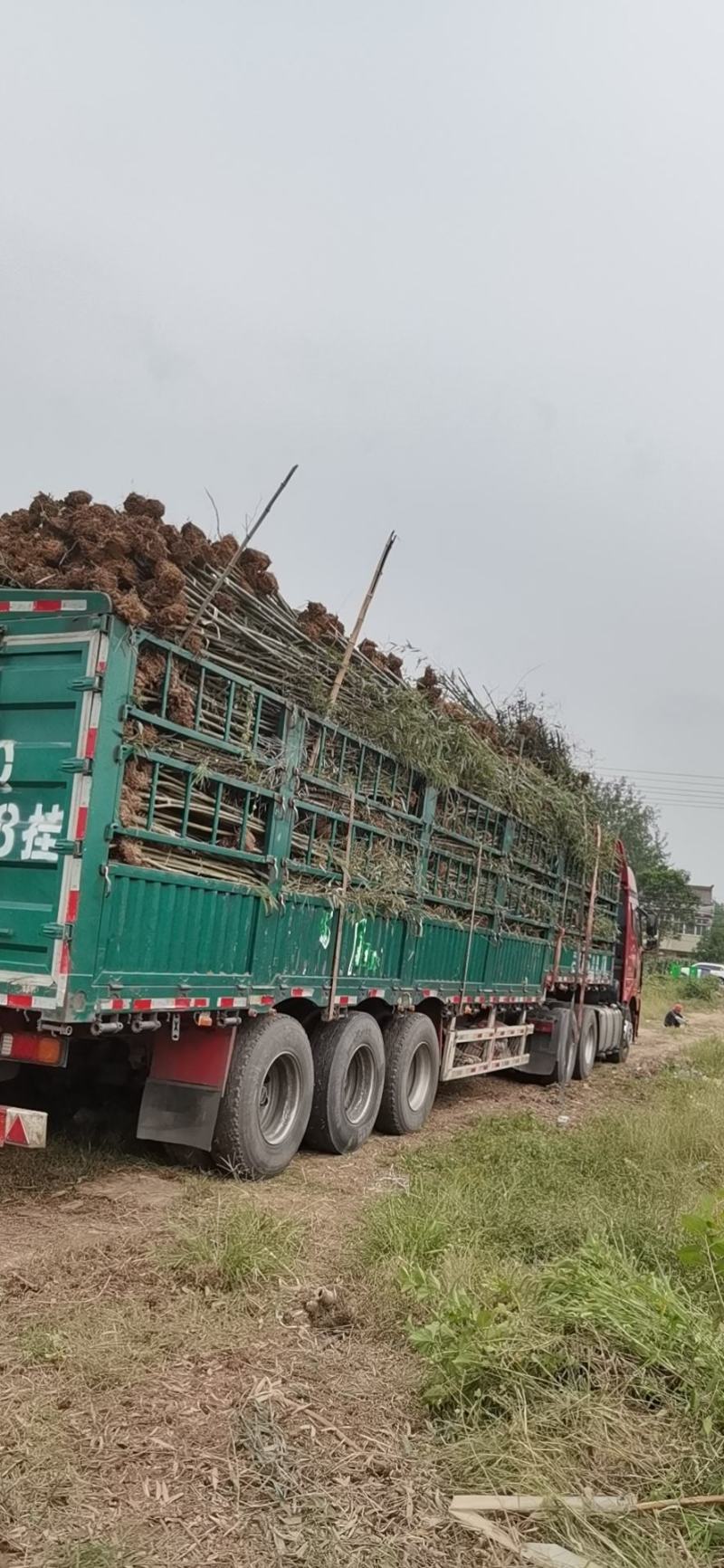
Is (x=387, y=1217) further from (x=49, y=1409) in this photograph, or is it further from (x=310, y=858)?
(x=310, y=858)

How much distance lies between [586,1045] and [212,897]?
940 centimetres

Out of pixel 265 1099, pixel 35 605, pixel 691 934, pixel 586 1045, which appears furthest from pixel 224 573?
pixel 691 934

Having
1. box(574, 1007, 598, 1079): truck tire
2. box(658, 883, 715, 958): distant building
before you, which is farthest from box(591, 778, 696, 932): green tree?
box(574, 1007, 598, 1079): truck tire

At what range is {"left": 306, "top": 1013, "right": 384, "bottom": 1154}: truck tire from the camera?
747 cm

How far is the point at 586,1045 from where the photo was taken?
14.4 meters

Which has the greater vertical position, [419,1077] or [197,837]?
[197,837]

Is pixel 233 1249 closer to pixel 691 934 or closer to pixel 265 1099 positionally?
pixel 265 1099

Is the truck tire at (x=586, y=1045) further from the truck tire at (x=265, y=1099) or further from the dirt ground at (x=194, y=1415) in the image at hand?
the dirt ground at (x=194, y=1415)

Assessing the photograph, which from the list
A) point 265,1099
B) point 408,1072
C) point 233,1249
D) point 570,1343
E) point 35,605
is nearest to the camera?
point 570,1343

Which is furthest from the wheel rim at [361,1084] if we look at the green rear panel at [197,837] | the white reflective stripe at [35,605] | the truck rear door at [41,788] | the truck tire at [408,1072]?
the white reflective stripe at [35,605]

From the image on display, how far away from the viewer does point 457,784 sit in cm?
927

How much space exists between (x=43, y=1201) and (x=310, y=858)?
A: 2.53 m

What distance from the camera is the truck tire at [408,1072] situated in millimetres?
8656

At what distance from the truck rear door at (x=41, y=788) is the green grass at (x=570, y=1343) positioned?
200cm
